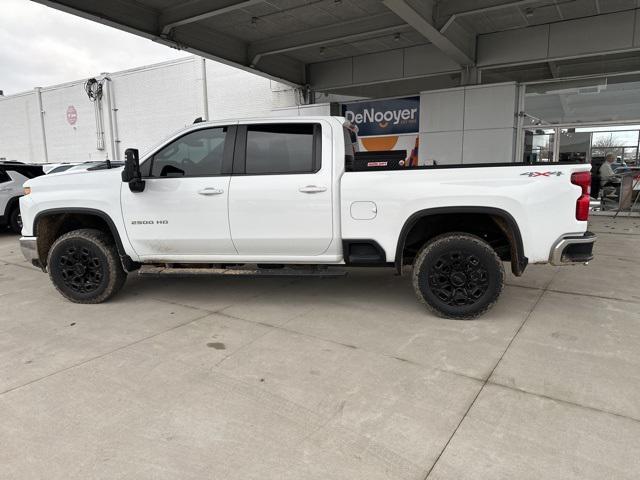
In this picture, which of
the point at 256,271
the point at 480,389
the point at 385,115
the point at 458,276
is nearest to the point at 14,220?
the point at 256,271

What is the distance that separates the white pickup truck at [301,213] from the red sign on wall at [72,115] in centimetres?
2091

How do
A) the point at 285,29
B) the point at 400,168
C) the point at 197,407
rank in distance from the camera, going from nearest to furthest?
the point at 197,407
the point at 400,168
the point at 285,29

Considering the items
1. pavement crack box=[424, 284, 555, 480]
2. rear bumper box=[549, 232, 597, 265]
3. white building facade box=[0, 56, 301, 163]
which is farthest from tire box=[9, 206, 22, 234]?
rear bumper box=[549, 232, 597, 265]

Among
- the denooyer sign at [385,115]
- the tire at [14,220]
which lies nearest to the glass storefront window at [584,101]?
the denooyer sign at [385,115]

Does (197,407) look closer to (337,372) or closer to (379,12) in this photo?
(337,372)

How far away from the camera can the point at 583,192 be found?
13.2 ft

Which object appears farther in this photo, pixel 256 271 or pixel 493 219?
pixel 256 271

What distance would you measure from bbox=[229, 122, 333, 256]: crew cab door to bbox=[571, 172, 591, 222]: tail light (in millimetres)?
2186

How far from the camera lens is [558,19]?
10758 millimetres

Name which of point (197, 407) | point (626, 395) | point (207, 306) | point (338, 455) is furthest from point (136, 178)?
point (626, 395)

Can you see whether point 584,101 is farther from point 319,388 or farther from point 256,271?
point 319,388

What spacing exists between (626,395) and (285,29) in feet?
34.9

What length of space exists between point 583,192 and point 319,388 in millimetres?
2884

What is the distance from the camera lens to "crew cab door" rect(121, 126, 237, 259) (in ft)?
15.2
